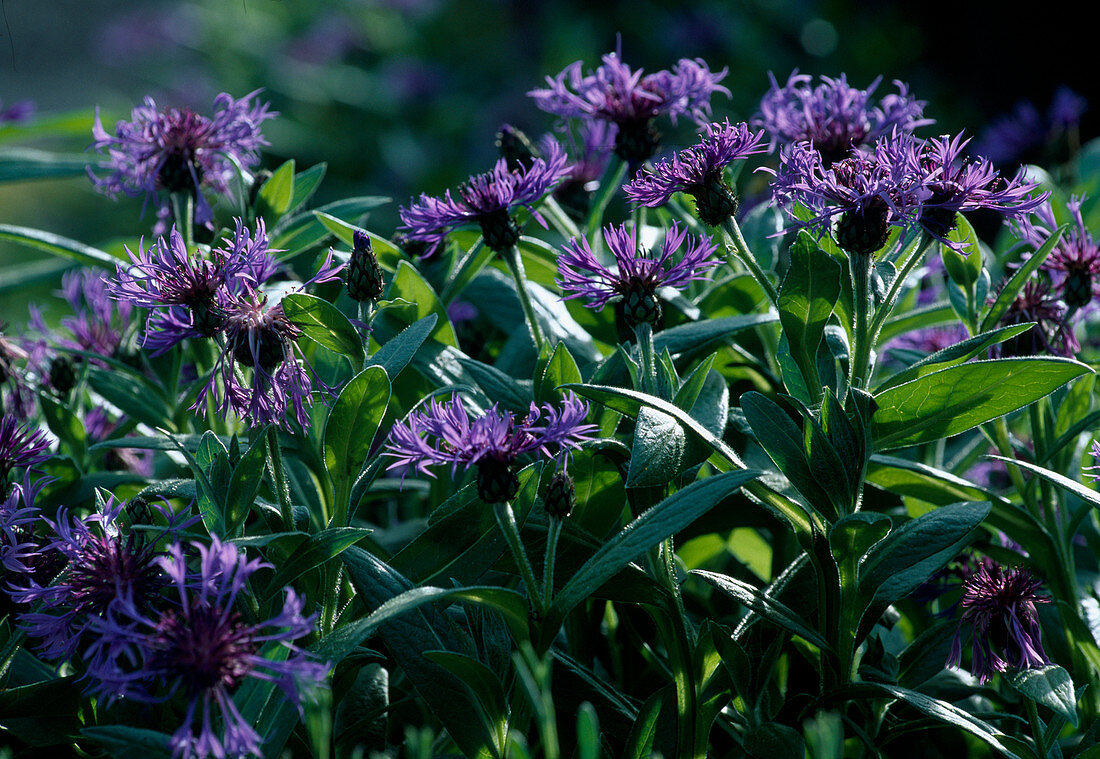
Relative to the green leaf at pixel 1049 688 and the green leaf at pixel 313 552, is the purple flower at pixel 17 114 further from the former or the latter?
the green leaf at pixel 1049 688

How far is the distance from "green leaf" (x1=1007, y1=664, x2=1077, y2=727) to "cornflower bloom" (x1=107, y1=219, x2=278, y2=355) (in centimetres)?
56

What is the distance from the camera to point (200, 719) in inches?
24.7

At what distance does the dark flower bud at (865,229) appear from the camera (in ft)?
2.18

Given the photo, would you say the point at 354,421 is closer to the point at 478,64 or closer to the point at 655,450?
the point at 655,450

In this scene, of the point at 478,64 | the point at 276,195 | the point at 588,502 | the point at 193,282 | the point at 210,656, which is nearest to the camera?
the point at 210,656

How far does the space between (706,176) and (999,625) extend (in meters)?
0.38

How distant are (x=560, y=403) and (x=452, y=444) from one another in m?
0.14

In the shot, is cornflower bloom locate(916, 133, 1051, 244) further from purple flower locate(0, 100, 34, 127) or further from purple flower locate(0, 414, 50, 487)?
purple flower locate(0, 100, 34, 127)

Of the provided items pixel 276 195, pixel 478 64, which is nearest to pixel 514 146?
pixel 276 195

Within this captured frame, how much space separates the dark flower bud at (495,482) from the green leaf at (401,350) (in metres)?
0.12

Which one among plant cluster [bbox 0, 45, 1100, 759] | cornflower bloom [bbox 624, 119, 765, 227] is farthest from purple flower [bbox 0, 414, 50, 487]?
cornflower bloom [bbox 624, 119, 765, 227]

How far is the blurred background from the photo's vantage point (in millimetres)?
3443

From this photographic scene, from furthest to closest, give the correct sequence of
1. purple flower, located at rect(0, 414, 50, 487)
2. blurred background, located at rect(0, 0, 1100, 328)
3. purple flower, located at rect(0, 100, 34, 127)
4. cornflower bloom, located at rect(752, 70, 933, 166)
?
blurred background, located at rect(0, 0, 1100, 328)
purple flower, located at rect(0, 100, 34, 127)
cornflower bloom, located at rect(752, 70, 933, 166)
purple flower, located at rect(0, 414, 50, 487)

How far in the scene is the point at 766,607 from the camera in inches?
26.8
